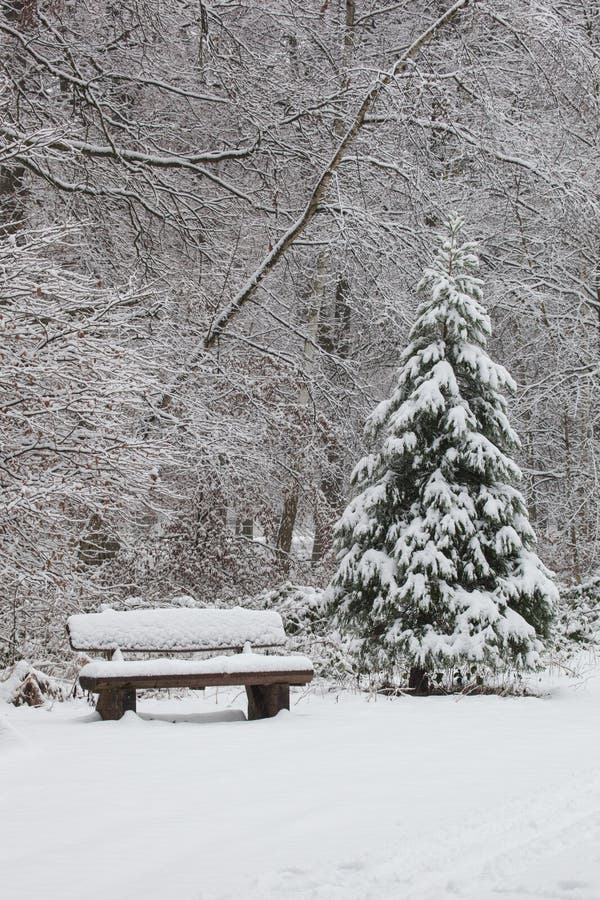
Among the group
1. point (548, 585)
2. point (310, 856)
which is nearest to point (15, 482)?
point (548, 585)

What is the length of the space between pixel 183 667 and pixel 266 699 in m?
0.83

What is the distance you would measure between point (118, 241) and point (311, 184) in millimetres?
2836

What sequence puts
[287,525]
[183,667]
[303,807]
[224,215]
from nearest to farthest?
[303,807], [183,667], [224,215], [287,525]

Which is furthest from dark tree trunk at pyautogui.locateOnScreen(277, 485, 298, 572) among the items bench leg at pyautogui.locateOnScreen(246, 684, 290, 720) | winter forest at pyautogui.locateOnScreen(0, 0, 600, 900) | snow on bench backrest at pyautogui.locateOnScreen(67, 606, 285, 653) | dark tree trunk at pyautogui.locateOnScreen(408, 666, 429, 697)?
bench leg at pyautogui.locateOnScreen(246, 684, 290, 720)

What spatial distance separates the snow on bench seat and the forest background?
1.70 meters

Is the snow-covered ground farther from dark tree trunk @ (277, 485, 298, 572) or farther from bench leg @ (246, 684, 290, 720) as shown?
dark tree trunk @ (277, 485, 298, 572)

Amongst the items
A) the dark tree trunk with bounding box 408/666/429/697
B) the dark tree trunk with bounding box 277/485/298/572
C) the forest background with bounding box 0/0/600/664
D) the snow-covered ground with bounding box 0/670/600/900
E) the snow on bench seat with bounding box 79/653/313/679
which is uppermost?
the forest background with bounding box 0/0/600/664

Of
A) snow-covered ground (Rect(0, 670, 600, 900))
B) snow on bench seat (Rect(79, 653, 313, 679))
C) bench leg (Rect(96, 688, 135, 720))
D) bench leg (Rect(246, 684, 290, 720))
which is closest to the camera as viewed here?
snow-covered ground (Rect(0, 670, 600, 900))

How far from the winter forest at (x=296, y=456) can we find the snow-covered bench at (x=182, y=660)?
0.03 meters

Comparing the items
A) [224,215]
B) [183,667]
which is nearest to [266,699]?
[183,667]

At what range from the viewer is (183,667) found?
718cm

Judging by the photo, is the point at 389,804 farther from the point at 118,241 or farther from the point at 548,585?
the point at 118,241

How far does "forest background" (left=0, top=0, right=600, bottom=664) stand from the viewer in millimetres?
9727

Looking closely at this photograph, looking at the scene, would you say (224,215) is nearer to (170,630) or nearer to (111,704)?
(170,630)
